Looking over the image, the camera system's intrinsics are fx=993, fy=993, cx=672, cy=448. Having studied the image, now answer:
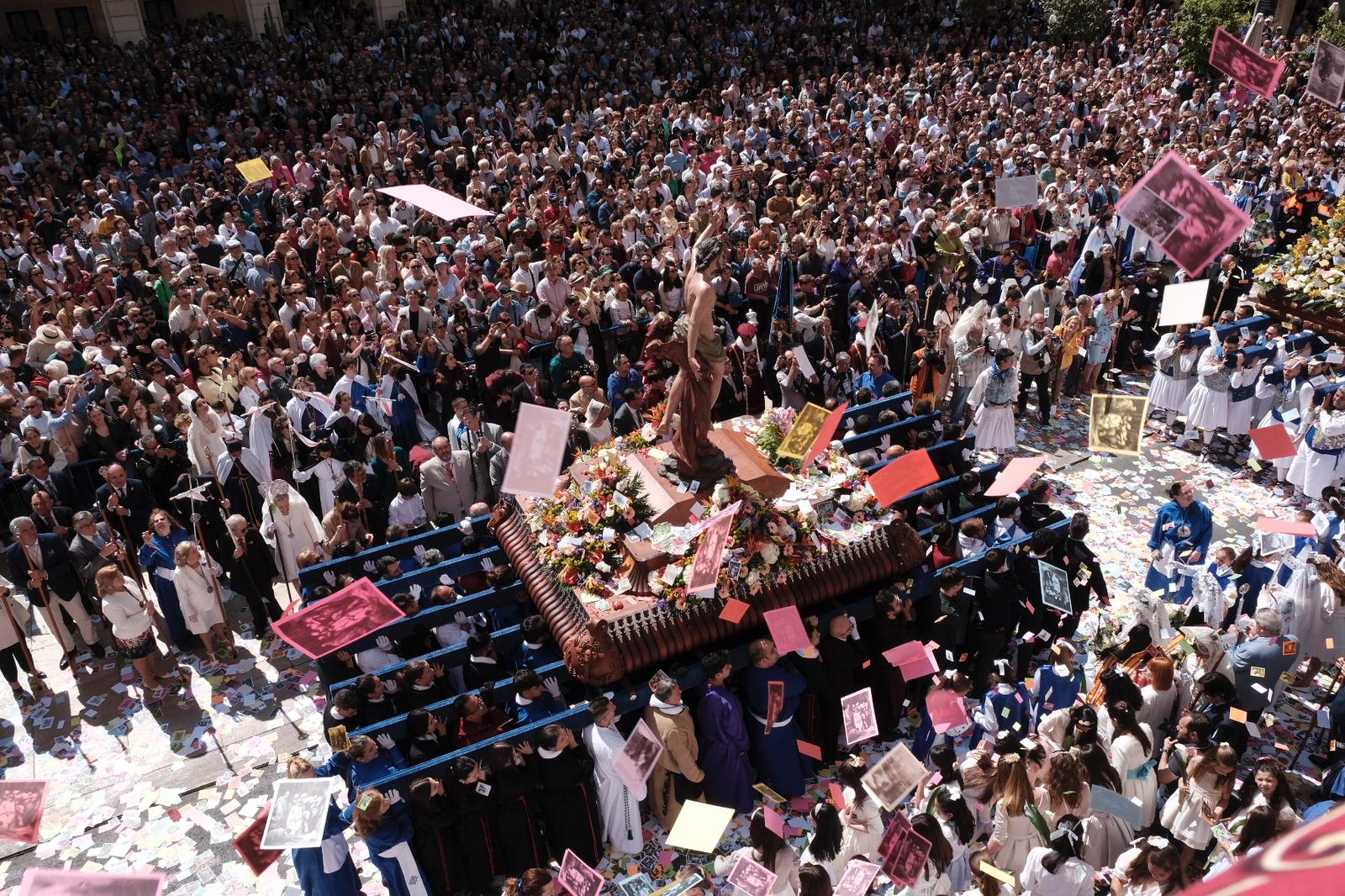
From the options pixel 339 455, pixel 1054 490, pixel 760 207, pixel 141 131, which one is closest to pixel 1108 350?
pixel 1054 490

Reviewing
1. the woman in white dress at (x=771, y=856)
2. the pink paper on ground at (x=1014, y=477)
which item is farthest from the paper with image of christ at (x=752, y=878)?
the pink paper on ground at (x=1014, y=477)

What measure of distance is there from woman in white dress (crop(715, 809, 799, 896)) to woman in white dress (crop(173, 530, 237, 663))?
20.4ft

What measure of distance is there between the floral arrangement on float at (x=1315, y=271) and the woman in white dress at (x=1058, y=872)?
41.1 feet

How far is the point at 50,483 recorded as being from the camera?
11.4 m

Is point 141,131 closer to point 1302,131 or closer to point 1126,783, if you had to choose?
point 1126,783

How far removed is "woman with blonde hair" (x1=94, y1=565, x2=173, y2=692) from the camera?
9.70m

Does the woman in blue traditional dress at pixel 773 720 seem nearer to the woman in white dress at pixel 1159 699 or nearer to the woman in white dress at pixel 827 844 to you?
the woman in white dress at pixel 827 844

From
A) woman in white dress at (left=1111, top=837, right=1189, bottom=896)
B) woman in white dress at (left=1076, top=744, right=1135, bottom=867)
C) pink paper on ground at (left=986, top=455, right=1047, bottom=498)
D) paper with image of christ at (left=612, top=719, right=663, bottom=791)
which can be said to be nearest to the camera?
woman in white dress at (left=1111, top=837, right=1189, bottom=896)

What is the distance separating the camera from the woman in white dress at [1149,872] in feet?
19.9

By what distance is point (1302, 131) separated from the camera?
23.5 m

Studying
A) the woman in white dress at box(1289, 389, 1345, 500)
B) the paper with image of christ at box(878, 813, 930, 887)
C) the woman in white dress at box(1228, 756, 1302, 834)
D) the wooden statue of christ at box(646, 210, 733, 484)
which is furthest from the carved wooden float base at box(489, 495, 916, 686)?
the woman in white dress at box(1289, 389, 1345, 500)

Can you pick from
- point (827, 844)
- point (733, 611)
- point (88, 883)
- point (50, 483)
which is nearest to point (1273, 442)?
point (733, 611)

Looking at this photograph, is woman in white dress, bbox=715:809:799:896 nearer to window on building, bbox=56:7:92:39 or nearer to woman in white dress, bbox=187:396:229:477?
woman in white dress, bbox=187:396:229:477

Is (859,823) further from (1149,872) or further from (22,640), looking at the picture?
(22,640)
